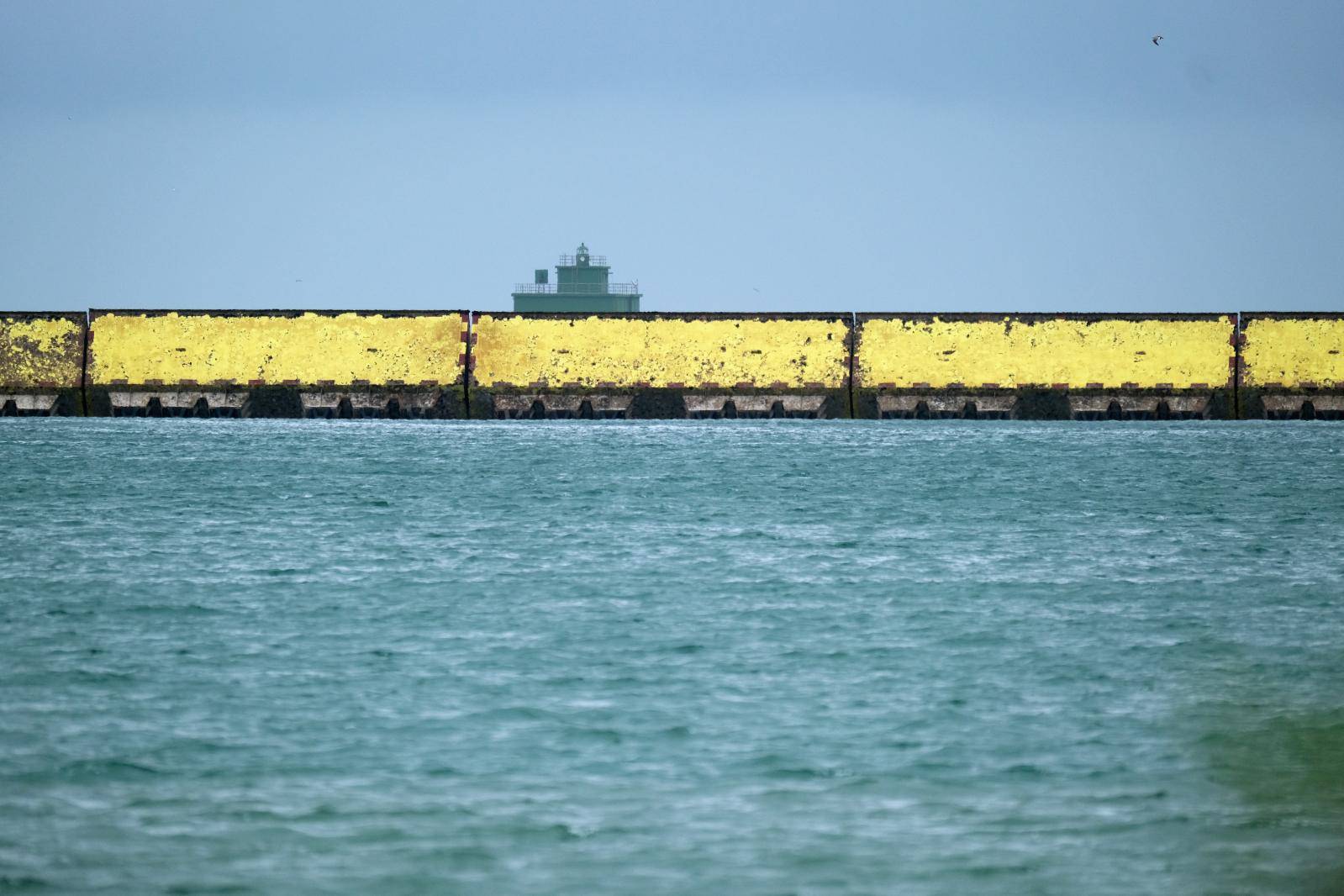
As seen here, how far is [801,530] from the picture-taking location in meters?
17.4

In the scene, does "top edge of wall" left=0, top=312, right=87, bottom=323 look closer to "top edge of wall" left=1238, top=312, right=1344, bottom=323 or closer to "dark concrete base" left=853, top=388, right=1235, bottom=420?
"dark concrete base" left=853, top=388, right=1235, bottom=420

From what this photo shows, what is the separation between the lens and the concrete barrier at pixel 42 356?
35.0 m

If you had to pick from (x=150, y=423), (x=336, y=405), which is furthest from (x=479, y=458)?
(x=150, y=423)

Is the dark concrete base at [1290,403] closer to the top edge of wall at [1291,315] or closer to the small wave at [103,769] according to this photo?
the top edge of wall at [1291,315]

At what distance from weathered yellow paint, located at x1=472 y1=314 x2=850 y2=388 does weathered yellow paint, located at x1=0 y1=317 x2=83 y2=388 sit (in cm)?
726

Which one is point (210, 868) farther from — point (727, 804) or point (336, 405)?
point (336, 405)

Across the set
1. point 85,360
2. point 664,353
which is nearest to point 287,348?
point 85,360

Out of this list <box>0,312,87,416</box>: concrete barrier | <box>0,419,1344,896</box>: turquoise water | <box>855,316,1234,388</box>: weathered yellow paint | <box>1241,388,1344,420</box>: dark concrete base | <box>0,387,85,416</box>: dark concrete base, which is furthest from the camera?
<box>0,387,85,416</box>: dark concrete base

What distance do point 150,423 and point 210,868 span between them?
33371mm

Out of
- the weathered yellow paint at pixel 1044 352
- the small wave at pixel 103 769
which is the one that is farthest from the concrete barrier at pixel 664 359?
the small wave at pixel 103 769

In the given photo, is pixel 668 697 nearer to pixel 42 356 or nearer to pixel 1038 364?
pixel 1038 364

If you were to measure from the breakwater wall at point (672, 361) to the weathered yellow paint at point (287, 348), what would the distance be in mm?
30

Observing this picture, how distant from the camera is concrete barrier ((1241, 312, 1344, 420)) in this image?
115ft

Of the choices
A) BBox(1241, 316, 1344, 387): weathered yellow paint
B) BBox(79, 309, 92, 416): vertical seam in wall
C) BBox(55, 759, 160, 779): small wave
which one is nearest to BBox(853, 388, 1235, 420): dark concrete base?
BBox(1241, 316, 1344, 387): weathered yellow paint
